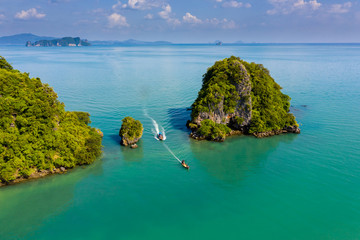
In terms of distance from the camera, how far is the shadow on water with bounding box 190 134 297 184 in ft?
111

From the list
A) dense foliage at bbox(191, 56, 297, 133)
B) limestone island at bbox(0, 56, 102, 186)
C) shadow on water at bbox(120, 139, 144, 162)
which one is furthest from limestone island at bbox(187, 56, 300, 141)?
limestone island at bbox(0, 56, 102, 186)

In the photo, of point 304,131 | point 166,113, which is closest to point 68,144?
point 166,113

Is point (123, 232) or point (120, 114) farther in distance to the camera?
point (120, 114)

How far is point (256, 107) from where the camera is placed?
45.8m

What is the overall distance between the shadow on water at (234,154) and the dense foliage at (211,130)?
1255 mm

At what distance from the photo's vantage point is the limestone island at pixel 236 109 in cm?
4319

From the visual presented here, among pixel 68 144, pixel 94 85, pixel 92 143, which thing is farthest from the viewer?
pixel 94 85

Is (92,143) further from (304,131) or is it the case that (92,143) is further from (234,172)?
(304,131)

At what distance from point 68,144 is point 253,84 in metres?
35.0

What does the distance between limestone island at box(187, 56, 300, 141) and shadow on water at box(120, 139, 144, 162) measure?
1030 centimetres

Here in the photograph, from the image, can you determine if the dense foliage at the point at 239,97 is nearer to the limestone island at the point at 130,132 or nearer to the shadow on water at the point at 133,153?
the limestone island at the point at 130,132

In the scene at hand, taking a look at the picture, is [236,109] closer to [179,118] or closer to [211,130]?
[211,130]

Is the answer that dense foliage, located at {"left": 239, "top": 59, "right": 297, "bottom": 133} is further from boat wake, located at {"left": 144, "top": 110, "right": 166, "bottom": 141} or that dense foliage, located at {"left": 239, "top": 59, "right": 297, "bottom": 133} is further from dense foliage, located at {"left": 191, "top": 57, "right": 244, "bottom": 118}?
boat wake, located at {"left": 144, "top": 110, "right": 166, "bottom": 141}

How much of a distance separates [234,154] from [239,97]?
11.7 m
